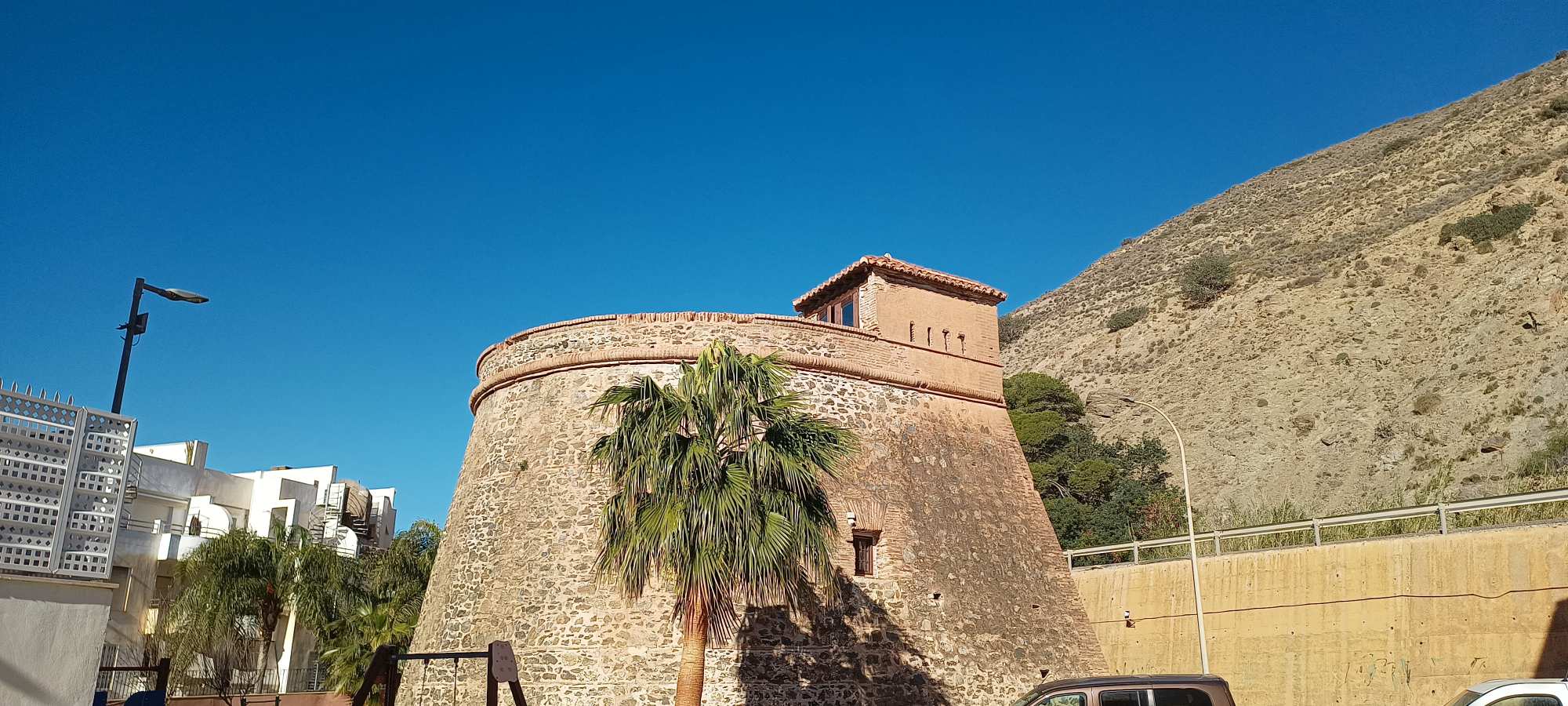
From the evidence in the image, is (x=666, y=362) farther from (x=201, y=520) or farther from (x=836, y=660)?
(x=201, y=520)

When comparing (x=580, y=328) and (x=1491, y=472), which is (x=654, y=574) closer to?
(x=580, y=328)

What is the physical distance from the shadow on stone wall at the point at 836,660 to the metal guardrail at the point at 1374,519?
7496 mm

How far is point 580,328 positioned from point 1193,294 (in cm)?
4320

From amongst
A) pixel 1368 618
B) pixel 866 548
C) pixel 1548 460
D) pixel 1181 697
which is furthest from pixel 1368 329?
pixel 1181 697

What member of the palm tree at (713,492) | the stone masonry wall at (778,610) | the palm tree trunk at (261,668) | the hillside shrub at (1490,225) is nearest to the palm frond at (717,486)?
the palm tree at (713,492)

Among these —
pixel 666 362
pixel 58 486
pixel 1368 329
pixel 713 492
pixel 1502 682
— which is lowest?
pixel 1502 682

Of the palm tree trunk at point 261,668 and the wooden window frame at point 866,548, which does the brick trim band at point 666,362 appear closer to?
the wooden window frame at point 866,548

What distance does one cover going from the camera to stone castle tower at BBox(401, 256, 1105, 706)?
1956cm

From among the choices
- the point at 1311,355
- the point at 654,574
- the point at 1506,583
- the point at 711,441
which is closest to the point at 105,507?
the point at 711,441

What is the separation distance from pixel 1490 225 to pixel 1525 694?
42.8 metres

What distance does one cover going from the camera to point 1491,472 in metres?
33.5

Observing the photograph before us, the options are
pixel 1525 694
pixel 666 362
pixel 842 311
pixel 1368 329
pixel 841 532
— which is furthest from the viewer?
pixel 1368 329

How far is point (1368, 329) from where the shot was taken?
45.5 meters

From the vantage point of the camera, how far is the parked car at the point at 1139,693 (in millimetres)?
11664
